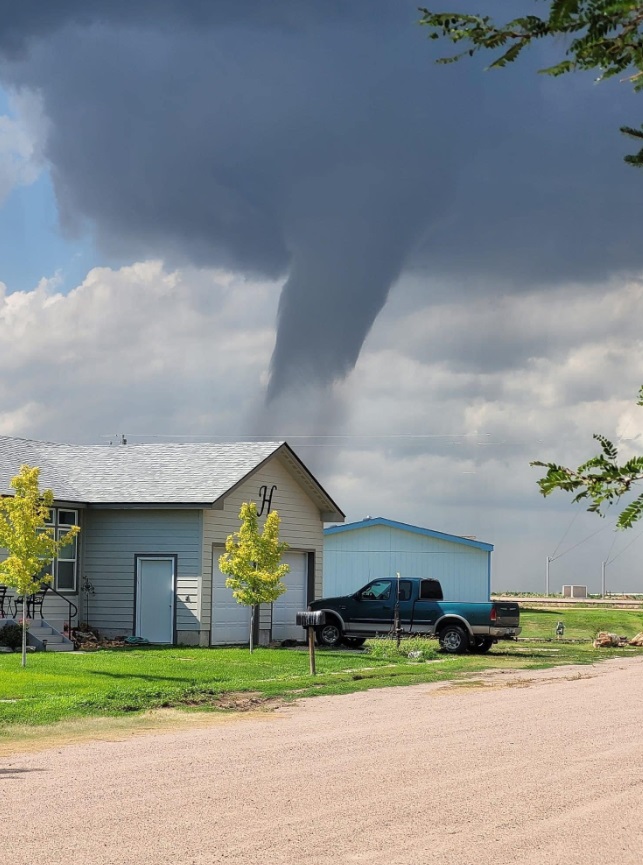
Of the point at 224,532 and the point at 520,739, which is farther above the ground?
the point at 224,532

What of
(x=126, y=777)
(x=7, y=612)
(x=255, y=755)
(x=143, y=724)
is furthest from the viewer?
(x=7, y=612)

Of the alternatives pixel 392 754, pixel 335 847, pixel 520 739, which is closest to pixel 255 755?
pixel 392 754

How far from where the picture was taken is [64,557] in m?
32.2

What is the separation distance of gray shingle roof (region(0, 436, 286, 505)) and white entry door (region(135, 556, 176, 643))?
1.78m

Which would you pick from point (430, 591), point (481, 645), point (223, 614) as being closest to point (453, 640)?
point (481, 645)

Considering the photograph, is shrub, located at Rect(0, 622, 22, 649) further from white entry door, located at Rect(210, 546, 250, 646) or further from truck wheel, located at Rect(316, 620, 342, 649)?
truck wheel, located at Rect(316, 620, 342, 649)

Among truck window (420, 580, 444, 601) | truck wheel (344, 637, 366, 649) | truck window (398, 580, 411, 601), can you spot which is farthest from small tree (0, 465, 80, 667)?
truck window (420, 580, 444, 601)

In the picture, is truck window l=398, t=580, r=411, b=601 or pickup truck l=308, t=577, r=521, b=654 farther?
truck window l=398, t=580, r=411, b=601

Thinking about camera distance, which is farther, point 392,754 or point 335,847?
point 392,754

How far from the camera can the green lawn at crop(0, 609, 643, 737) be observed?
17703mm

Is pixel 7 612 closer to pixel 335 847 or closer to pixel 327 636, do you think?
pixel 327 636

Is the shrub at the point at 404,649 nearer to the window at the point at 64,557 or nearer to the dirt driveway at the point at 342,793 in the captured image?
the window at the point at 64,557

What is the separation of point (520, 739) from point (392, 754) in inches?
83.3

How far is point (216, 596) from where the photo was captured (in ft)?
104
